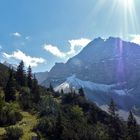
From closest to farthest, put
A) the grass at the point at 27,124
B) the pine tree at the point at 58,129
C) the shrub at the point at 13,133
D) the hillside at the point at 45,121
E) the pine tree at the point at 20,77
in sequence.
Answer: the shrub at the point at 13,133, the grass at the point at 27,124, the hillside at the point at 45,121, the pine tree at the point at 58,129, the pine tree at the point at 20,77

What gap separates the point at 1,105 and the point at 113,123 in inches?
1425

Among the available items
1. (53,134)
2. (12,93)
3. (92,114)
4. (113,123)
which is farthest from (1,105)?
(92,114)

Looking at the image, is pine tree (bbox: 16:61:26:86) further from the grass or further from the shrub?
the shrub

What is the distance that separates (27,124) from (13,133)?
1215 centimetres

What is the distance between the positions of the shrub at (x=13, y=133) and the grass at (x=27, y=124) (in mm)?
1050

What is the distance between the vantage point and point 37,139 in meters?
76.2

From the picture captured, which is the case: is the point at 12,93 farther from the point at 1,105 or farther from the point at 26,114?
the point at 1,105

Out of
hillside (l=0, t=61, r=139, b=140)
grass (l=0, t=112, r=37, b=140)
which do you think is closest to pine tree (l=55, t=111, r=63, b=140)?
hillside (l=0, t=61, r=139, b=140)

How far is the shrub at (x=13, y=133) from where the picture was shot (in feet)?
244

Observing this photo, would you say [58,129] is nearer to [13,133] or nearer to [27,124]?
[27,124]

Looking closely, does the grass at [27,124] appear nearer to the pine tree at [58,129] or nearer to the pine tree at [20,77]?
the pine tree at [58,129]

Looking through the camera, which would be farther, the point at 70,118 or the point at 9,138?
the point at 70,118

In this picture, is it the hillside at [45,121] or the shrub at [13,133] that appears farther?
the hillside at [45,121]

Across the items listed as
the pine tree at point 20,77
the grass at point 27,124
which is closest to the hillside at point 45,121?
the grass at point 27,124
